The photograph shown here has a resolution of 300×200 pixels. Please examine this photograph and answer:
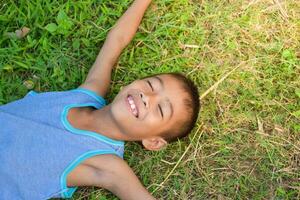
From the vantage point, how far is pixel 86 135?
2.88 meters

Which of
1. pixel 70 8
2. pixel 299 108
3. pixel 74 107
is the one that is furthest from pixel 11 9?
pixel 299 108

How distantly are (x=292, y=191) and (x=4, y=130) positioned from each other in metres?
1.87

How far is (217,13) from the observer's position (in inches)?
135

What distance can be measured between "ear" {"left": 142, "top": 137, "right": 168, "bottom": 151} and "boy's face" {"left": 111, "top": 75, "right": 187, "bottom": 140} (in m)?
0.10

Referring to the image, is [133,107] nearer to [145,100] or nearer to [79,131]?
[145,100]

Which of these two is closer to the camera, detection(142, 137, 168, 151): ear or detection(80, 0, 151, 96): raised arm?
detection(142, 137, 168, 151): ear

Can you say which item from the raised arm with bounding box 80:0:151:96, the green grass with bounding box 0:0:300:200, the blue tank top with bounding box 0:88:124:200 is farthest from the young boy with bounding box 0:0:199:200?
the green grass with bounding box 0:0:300:200

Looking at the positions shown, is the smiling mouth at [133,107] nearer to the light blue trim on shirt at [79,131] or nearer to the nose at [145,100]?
the nose at [145,100]

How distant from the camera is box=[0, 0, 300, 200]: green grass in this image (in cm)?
317

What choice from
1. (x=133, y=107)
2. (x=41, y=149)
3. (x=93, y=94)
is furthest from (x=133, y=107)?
(x=41, y=149)

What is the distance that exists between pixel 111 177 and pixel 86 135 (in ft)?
0.97


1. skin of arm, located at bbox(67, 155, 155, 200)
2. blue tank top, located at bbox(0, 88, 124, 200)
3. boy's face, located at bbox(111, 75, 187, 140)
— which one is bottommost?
skin of arm, located at bbox(67, 155, 155, 200)

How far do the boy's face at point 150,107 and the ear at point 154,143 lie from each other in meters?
0.10

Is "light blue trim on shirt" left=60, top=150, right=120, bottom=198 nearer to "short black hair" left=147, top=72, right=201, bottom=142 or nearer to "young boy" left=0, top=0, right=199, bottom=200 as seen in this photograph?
"young boy" left=0, top=0, right=199, bottom=200
